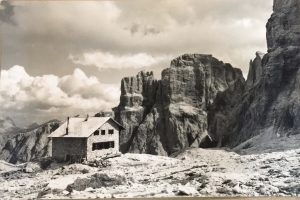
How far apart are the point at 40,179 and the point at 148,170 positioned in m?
10.9

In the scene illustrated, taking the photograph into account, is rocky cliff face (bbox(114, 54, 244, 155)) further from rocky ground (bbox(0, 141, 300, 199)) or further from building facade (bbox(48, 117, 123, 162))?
rocky ground (bbox(0, 141, 300, 199))

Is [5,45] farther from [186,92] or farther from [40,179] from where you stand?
[186,92]

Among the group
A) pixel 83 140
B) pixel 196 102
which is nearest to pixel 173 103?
pixel 196 102

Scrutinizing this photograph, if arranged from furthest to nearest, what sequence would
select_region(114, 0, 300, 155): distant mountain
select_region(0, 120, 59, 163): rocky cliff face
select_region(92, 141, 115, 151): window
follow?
select_region(0, 120, 59, 163): rocky cliff face, select_region(114, 0, 300, 155): distant mountain, select_region(92, 141, 115, 151): window

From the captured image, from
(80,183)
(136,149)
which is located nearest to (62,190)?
(80,183)

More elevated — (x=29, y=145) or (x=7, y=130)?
(x=7, y=130)

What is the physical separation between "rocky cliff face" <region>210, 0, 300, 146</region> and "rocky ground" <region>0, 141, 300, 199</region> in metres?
18.4

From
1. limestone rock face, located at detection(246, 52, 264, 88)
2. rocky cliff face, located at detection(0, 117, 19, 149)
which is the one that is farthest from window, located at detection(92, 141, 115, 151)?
rocky cliff face, located at detection(0, 117, 19, 149)

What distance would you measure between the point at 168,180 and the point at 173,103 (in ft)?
191

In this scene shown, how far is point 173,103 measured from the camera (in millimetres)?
96938

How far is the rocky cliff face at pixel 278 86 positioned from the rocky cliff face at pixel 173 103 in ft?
43.4

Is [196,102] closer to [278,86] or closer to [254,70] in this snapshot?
[254,70]

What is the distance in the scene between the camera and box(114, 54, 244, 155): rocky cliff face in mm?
95000

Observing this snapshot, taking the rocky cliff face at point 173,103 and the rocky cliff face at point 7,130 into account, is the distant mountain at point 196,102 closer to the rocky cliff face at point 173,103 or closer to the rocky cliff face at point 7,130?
the rocky cliff face at point 173,103
